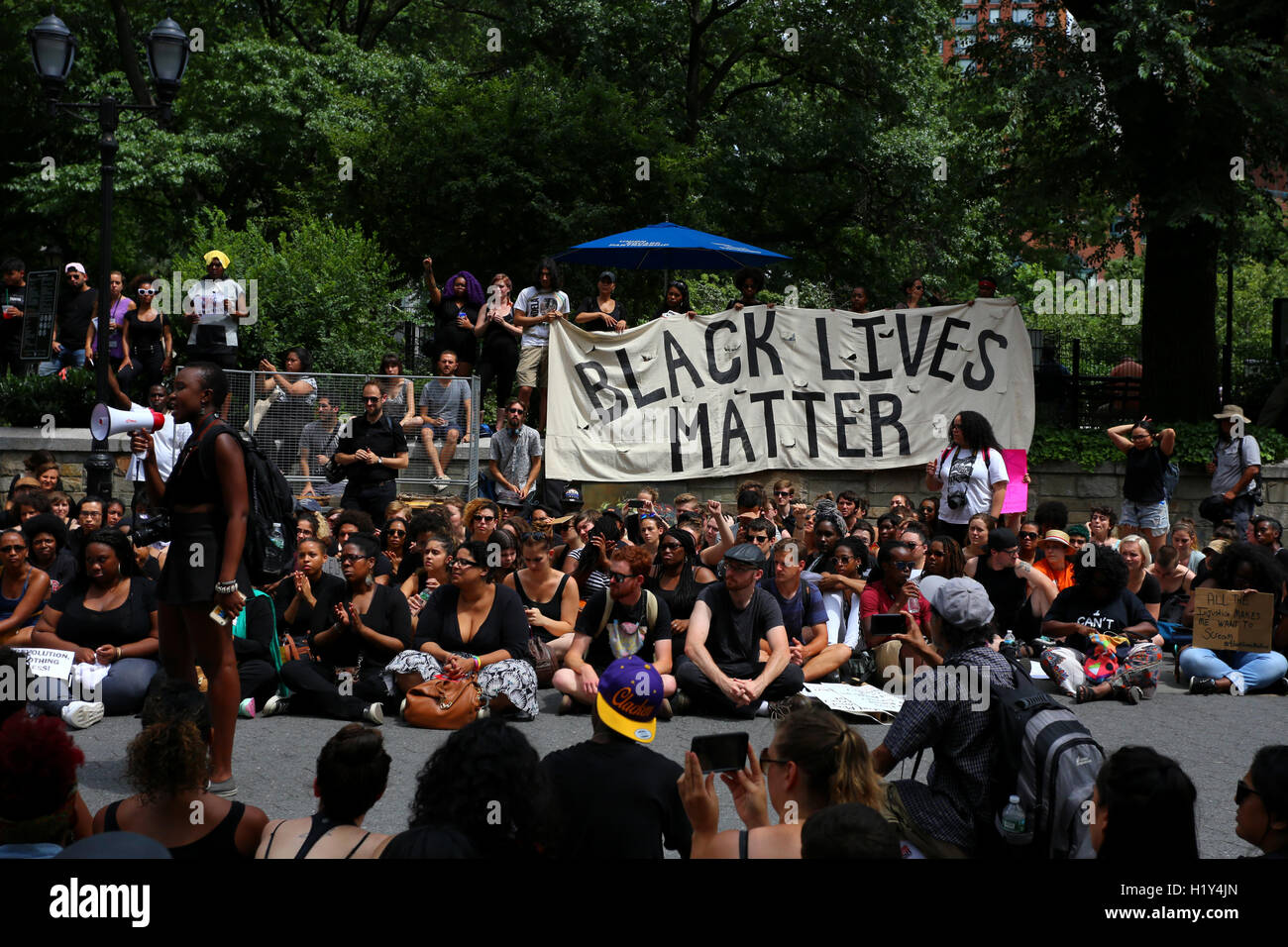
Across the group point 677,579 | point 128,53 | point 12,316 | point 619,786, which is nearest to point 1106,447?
point 677,579

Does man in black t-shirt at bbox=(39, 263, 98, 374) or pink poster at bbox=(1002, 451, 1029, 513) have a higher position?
man in black t-shirt at bbox=(39, 263, 98, 374)

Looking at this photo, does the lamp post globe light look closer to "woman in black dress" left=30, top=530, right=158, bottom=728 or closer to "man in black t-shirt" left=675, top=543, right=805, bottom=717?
"woman in black dress" left=30, top=530, right=158, bottom=728

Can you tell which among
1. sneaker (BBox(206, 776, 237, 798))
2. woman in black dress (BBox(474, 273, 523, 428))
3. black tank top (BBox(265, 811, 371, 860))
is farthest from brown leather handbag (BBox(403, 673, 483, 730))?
woman in black dress (BBox(474, 273, 523, 428))

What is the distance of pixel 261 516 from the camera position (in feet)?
21.7

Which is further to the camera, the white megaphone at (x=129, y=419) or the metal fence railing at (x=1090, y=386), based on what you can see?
the metal fence railing at (x=1090, y=386)

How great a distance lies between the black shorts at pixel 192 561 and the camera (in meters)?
6.33

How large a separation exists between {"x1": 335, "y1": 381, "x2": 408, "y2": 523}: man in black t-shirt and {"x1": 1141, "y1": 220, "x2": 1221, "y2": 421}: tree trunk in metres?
8.52

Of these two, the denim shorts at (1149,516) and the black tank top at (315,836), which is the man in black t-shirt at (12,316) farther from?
the black tank top at (315,836)

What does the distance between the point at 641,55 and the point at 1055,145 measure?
9549 millimetres

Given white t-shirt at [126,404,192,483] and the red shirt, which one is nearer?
the red shirt

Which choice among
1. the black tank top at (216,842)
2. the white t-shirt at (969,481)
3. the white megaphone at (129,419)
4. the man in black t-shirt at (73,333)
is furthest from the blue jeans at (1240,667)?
the man in black t-shirt at (73,333)

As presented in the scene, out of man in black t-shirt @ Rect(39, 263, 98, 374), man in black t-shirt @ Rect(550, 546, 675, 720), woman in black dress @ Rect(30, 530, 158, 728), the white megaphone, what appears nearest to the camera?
the white megaphone

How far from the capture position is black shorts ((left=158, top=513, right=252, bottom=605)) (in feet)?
20.8
